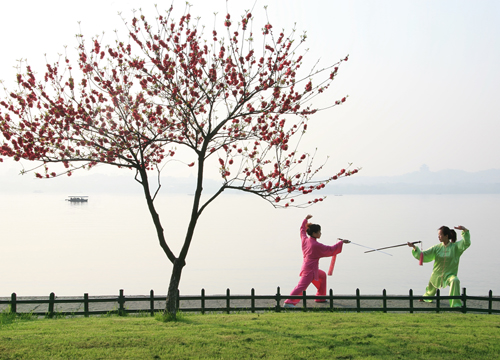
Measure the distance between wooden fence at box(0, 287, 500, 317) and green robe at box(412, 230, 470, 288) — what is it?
64cm

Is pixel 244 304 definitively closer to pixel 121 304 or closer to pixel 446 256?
pixel 121 304

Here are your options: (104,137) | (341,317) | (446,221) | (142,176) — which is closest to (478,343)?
(341,317)

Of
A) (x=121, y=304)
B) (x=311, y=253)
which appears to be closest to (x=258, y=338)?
(x=311, y=253)

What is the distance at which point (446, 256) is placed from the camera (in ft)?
46.0

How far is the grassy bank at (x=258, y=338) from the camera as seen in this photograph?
8445mm

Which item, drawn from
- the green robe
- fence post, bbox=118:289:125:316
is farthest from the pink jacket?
fence post, bbox=118:289:125:316

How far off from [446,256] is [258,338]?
7.60 meters

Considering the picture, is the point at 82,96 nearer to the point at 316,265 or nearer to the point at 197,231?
the point at 316,265

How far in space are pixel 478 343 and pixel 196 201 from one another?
7.01 meters

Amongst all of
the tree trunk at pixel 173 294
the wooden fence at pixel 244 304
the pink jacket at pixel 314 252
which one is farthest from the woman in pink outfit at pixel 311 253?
the tree trunk at pixel 173 294

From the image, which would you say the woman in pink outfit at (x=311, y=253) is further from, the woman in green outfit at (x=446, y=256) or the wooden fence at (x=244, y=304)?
the woman in green outfit at (x=446, y=256)

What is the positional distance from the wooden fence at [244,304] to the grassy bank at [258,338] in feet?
4.50

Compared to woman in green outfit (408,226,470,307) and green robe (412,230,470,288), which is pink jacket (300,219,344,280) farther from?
green robe (412,230,470,288)

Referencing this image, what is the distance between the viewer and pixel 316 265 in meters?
13.8
